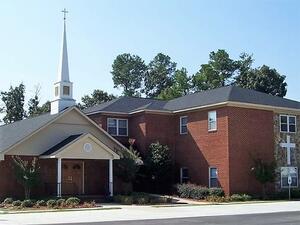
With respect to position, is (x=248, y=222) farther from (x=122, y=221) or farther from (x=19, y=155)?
(x=19, y=155)

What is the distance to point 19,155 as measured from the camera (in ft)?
119

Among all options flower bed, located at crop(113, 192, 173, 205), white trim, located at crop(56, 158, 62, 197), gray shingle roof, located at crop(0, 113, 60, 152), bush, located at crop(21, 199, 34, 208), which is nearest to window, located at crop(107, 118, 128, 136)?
gray shingle roof, located at crop(0, 113, 60, 152)

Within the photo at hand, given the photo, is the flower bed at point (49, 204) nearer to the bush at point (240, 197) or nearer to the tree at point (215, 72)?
the bush at point (240, 197)

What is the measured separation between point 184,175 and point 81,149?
10.5 metres

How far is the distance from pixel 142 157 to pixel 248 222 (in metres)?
21.8

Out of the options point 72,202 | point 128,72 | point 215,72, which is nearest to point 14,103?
point 128,72

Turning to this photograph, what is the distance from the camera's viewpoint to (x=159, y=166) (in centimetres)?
4122

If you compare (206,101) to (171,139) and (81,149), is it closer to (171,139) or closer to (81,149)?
(171,139)

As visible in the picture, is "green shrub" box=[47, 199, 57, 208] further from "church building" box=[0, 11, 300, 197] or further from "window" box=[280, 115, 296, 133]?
"window" box=[280, 115, 296, 133]

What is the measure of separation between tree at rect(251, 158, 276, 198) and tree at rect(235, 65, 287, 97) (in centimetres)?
3896

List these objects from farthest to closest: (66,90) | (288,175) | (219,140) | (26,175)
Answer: (66,90)
(288,175)
(219,140)
(26,175)

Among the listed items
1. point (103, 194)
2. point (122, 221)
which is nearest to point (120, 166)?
point (103, 194)

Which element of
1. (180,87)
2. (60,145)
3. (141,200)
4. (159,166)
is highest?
(180,87)

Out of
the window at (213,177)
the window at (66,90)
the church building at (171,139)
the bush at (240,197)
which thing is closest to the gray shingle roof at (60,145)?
the church building at (171,139)
